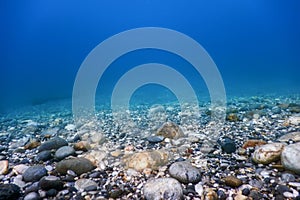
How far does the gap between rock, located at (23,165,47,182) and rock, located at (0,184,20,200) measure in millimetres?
362

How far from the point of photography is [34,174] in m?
3.06

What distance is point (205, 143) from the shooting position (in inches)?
171

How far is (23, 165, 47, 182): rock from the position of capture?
119 inches

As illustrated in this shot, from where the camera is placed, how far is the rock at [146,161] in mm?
3283

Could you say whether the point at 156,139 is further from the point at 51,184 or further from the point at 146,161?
the point at 51,184

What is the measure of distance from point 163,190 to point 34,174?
198 centimetres

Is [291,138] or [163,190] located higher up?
[291,138]

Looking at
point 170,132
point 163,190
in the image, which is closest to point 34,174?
point 163,190

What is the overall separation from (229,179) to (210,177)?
31 centimetres

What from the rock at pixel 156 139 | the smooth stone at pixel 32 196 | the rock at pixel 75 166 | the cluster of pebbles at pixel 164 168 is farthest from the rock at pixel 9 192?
the rock at pixel 156 139

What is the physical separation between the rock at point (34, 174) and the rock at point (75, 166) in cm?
23

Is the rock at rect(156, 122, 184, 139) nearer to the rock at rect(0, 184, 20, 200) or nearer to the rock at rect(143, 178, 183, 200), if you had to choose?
the rock at rect(143, 178, 183, 200)

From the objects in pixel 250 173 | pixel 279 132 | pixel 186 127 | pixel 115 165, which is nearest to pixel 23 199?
pixel 115 165

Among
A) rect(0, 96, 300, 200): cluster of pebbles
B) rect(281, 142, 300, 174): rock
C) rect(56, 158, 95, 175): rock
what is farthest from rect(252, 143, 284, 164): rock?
rect(56, 158, 95, 175): rock
